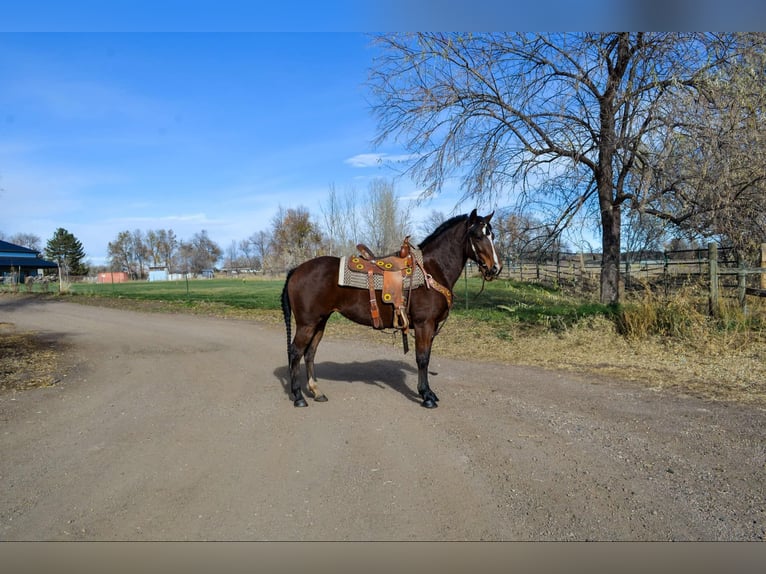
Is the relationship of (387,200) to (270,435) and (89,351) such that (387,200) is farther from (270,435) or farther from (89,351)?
(270,435)

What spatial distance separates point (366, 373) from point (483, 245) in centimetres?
313

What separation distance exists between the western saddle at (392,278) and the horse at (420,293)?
90 mm

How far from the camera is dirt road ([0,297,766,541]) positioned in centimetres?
307

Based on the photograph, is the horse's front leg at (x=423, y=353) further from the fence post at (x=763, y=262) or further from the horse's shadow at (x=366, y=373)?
the fence post at (x=763, y=262)

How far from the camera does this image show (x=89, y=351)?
10266 millimetres

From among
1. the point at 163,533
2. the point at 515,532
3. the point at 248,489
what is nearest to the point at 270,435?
the point at 248,489

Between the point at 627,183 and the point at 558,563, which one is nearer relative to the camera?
the point at 558,563

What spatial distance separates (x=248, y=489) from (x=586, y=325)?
354 inches

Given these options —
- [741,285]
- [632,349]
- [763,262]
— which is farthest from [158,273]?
[763,262]

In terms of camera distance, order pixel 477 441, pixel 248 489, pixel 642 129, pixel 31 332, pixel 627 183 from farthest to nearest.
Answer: pixel 31 332 < pixel 627 183 < pixel 642 129 < pixel 477 441 < pixel 248 489

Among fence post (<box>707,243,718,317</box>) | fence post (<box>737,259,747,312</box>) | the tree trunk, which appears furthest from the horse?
the tree trunk

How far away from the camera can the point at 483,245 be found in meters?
5.98

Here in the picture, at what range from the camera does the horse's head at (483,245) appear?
5.96 meters

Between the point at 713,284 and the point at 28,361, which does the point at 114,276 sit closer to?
the point at 28,361
